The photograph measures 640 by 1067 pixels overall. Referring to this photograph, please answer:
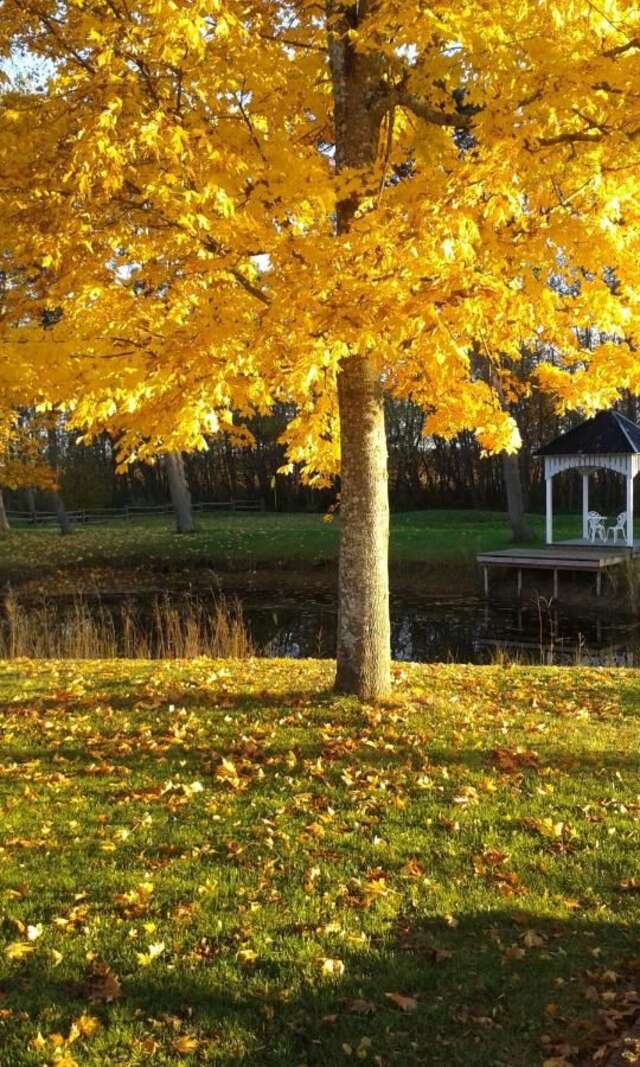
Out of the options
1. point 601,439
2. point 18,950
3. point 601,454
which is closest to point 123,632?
point 601,454

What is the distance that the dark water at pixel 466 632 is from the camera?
50.6 feet

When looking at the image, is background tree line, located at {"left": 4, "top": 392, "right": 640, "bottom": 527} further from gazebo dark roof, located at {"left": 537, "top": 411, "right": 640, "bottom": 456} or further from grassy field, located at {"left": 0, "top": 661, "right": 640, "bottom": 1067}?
grassy field, located at {"left": 0, "top": 661, "right": 640, "bottom": 1067}

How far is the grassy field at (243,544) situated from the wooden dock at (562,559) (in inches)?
82.1

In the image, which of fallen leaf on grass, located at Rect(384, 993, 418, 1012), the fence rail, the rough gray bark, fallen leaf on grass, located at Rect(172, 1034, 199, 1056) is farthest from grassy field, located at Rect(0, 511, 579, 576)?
fallen leaf on grass, located at Rect(172, 1034, 199, 1056)

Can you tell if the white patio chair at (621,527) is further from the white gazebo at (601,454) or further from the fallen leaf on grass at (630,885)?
the fallen leaf on grass at (630,885)

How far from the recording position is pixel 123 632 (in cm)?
1745

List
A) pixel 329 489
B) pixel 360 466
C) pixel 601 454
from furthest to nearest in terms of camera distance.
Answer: pixel 329 489, pixel 601 454, pixel 360 466

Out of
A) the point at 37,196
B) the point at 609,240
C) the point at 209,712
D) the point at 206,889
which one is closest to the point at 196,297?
the point at 37,196

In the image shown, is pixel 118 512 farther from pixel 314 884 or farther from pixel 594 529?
pixel 314 884

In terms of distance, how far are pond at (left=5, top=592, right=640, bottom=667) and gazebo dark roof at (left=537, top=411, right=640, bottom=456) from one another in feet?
12.8

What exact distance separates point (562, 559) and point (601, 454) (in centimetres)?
286

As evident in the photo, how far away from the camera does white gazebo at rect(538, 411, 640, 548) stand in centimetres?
2098

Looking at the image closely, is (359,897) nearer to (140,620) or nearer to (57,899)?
(57,899)

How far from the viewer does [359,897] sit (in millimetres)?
4355
